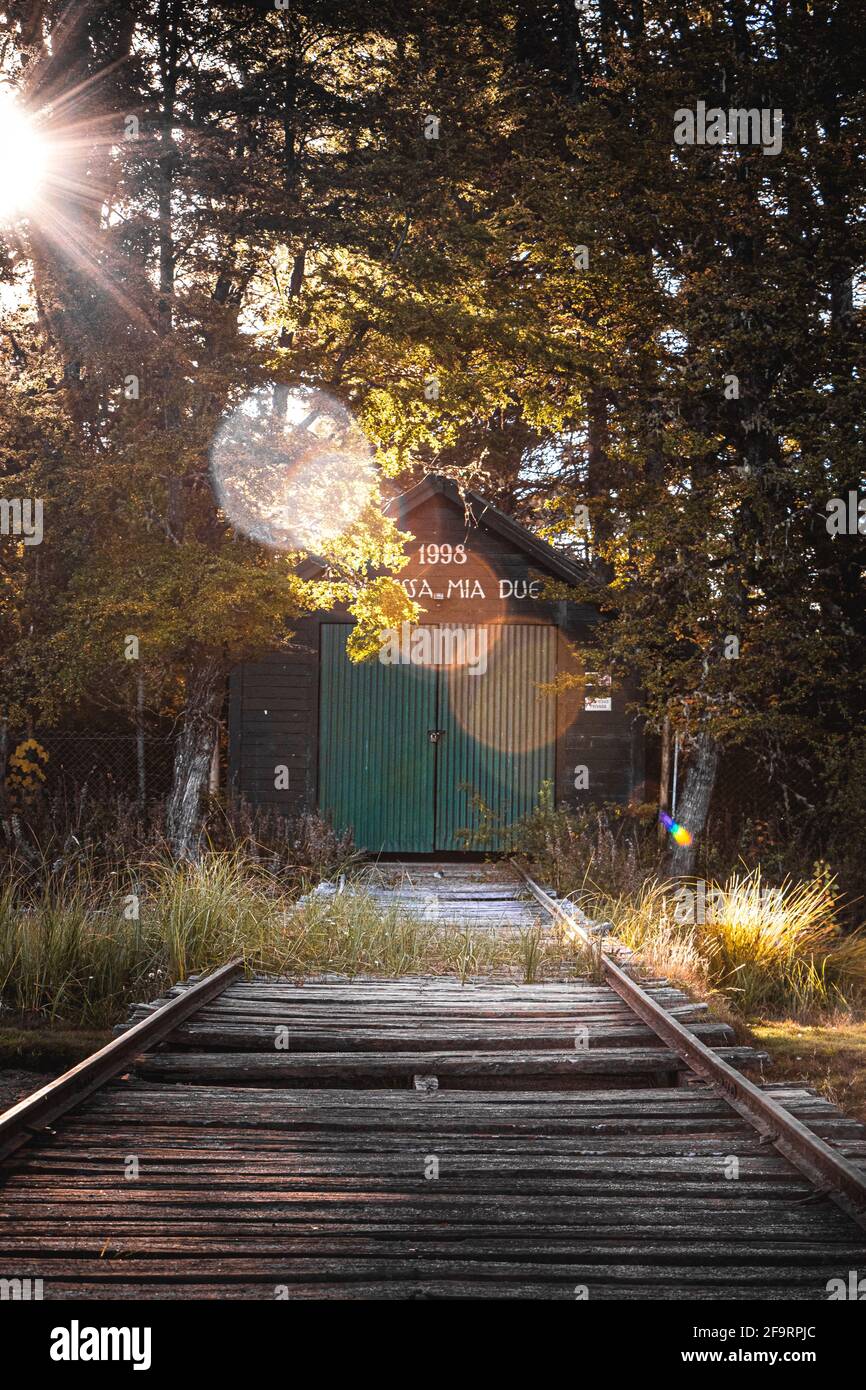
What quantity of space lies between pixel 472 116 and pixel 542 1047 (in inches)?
434

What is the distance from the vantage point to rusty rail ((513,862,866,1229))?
3820 millimetres

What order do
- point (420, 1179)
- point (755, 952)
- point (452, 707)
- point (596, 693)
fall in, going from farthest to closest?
1. point (452, 707)
2. point (596, 693)
3. point (755, 952)
4. point (420, 1179)

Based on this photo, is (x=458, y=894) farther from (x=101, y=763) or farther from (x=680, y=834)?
(x=101, y=763)

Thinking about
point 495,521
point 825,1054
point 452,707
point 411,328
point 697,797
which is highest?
point 411,328

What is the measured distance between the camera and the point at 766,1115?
4.64 m

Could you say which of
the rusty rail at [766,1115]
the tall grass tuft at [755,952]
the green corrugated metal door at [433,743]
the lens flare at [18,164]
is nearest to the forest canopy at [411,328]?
the lens flare at [18,164]

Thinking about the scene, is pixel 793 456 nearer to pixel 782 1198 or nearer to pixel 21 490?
pixel 21 490

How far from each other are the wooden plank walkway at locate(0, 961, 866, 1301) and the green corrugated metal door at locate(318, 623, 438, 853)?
10.8 metres

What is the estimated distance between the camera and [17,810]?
15.3 metres

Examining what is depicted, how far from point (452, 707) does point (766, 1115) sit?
12.6 m

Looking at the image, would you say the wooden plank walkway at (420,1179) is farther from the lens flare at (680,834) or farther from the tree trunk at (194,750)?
the lens flare at (680,834)

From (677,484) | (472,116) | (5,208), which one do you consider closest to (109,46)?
(5,208)

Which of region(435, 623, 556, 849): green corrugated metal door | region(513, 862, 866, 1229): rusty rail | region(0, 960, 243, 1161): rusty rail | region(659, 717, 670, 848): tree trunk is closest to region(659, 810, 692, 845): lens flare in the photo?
region(659, 717, 670, 848): tree trunk

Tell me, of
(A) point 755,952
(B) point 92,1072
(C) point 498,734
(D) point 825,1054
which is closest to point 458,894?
(A) point 755,952
